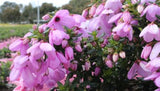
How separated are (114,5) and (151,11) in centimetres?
18

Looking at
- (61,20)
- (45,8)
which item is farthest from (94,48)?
(45,8)

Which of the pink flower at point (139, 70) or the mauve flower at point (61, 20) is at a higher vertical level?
the mauve flower at point (61, 20)

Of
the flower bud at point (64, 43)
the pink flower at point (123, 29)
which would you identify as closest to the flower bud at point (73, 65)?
the flower bud at point (64, 43)

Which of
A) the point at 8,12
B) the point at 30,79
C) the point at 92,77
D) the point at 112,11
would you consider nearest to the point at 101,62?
the point at 92,77

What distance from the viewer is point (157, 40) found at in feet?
3.48

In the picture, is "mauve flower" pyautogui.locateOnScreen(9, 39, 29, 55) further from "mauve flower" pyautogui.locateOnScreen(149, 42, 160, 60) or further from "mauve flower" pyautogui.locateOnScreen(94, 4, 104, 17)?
"mauve flower" pyautogui.locateOnScreen(149, 42, 160, 60)

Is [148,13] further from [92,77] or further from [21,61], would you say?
[21,61]

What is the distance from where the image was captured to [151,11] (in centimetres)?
111

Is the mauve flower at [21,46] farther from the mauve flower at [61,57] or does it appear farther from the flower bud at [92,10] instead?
the flower bud at [92,10]

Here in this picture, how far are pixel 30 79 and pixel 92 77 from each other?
33cm

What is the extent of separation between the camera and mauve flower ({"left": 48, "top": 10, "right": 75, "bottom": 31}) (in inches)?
46.2

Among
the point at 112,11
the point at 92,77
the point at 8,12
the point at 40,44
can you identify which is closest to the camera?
the point at 40,44

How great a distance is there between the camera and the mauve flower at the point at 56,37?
1.06 meters

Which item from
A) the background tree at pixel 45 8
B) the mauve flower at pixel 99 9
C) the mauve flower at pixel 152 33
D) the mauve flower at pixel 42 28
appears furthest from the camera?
the background tree at pixel 45 8
